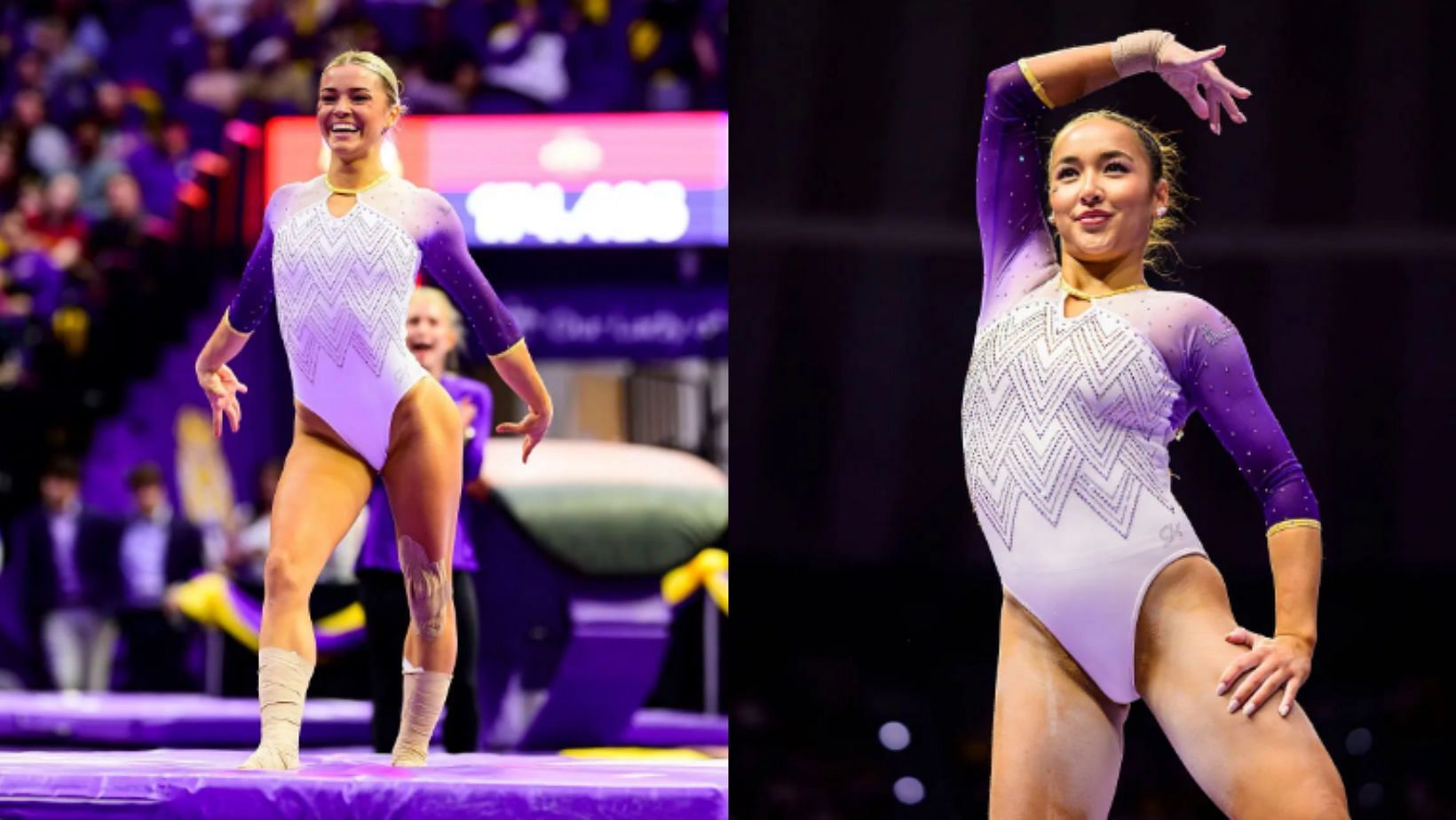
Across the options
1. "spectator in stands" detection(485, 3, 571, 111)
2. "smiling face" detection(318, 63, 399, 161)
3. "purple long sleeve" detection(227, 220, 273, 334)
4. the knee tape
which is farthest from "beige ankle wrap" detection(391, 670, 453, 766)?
"spectator in stands" detection(485, 3, 571, 111)

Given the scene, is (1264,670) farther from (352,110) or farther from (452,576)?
(352,110)

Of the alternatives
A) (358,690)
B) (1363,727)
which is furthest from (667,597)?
(1363,727)

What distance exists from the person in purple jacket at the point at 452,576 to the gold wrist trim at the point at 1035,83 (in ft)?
5.72

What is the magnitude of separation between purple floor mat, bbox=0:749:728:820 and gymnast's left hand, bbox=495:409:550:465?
2.73 feet

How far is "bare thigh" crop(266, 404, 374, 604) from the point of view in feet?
12.7

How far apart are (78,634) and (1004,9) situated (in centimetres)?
634

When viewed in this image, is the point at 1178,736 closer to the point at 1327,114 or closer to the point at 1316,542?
the point at 1316,542

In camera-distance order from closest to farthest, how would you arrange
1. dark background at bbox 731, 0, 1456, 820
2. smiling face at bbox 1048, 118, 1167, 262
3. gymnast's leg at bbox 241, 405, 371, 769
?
smiling face at bbox 1048, 118, 1167, 262 < dark background at bbox 731, 0, 1456, 820 < gymnast's leg at bbox 241, 405, 371, 769

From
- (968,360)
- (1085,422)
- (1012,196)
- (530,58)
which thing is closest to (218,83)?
(530,58)

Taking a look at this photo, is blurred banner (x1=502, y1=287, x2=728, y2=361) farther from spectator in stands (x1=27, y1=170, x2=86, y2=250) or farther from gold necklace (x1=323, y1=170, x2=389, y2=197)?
gold necklace (x1=323, y1=170, x2=389, y2=197)

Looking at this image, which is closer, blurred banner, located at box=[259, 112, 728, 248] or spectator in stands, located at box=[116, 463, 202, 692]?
blurred banner, located at box=[259, 112, 728, 248]

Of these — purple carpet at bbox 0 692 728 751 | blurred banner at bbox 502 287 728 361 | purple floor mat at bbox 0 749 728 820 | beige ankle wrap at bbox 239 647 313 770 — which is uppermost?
blurred banner at bbox 502 287 728 361

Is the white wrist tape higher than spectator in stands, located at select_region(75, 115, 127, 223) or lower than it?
higher

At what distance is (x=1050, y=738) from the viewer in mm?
2949
